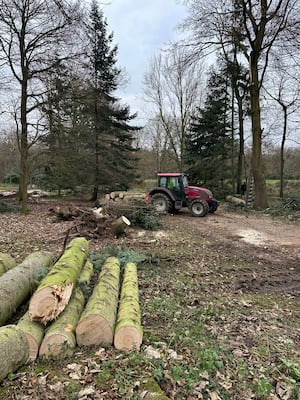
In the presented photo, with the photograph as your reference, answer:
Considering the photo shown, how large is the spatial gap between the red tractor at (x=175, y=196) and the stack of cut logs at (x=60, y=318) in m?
8.92

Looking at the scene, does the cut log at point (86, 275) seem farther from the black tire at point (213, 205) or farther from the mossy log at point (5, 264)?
the black tire at point (213, 205)

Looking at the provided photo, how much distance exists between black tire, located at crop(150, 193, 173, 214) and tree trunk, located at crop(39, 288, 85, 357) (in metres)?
9.62

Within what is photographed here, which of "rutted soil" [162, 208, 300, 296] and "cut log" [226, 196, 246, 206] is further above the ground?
"cut log" [226, 196, 246, 206]

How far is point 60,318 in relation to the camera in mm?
3111

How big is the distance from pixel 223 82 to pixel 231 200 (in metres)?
9.26

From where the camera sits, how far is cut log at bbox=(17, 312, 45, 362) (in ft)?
9.01

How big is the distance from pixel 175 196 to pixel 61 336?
10.3 metres

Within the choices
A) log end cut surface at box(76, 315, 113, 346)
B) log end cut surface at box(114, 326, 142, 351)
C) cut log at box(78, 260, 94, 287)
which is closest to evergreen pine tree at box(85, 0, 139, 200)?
cut log at box(78, 260, 94, 287)

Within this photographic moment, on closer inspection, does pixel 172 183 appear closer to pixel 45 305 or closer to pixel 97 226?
pixel 97 226

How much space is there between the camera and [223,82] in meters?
21.6

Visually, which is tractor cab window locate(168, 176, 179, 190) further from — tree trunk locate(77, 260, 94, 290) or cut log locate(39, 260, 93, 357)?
cut log locate(39, 260, 93, 357)

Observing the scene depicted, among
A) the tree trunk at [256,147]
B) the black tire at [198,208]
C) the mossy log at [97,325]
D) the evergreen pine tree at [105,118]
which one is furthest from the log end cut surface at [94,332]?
the evergreen pine tree at [105,118]

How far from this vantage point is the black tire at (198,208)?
41.0 feet

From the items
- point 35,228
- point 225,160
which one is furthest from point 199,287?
point 225,160
